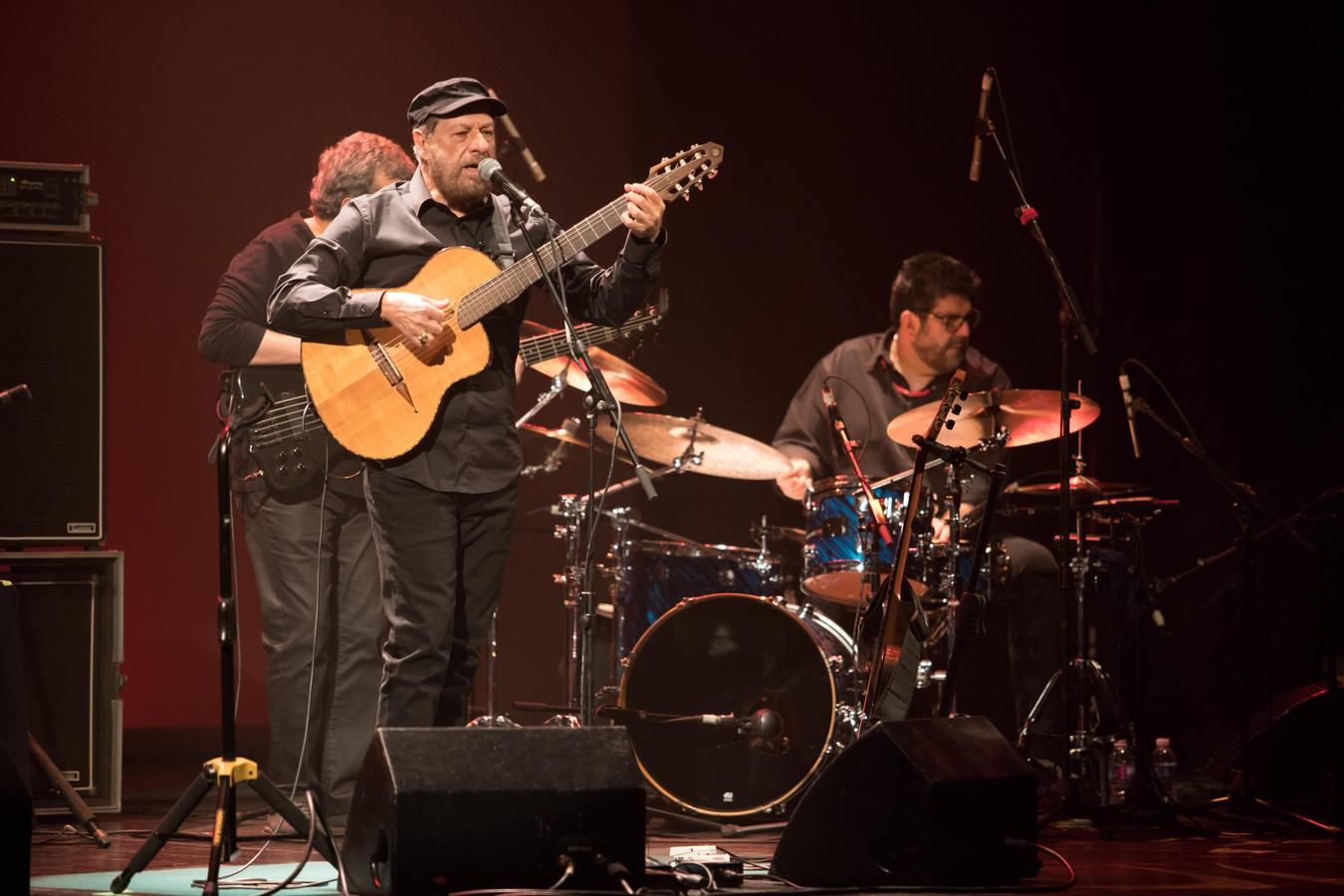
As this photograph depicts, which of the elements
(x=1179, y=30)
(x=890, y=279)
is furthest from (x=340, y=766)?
(x=1179, y=30)

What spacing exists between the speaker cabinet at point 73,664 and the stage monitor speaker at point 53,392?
0.34ft

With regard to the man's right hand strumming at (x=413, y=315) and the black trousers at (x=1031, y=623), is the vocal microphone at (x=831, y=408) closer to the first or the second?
the black trousers at (x=1031, y=623)

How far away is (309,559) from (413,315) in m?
1.34

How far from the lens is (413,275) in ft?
13.7

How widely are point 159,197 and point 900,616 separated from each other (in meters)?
4.28

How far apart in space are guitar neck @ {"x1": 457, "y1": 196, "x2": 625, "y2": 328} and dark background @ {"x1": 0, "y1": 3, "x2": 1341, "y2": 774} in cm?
312

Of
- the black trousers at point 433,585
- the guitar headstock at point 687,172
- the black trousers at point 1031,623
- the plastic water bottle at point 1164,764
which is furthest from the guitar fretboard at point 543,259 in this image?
the plastic water bottle at point 1164,764

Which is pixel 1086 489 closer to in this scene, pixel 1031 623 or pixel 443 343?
pixel 1031 623

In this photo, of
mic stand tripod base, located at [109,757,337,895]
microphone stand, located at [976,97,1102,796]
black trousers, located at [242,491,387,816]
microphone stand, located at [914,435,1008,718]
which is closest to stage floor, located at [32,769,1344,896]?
mic stand tripod base, located at [109,757,337,895]

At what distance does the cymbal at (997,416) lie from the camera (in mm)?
5301

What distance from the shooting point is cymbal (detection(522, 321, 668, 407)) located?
18.3 ft

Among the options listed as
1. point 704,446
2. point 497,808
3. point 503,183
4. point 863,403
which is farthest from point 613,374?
point 497,808

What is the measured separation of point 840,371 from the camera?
6.41 m

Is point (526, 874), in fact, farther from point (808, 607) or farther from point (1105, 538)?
point (1105, 538)
